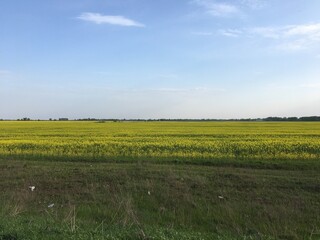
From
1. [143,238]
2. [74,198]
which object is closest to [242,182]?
[74,198]

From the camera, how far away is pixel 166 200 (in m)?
15.0

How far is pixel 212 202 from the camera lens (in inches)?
576

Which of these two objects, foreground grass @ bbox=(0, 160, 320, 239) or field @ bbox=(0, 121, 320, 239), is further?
foreground grass @ bbox=(0, 160, 320, 239)

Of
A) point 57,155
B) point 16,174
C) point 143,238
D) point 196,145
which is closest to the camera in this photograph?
point 143,238

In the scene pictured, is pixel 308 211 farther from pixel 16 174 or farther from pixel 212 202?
pixel 16 174

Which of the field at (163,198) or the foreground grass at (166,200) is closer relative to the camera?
the field at (163,198)

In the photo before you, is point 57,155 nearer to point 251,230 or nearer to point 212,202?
point 212,202

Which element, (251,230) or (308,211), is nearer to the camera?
(251,230)

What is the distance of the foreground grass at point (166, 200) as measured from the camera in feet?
36.0

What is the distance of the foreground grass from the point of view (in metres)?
11.0

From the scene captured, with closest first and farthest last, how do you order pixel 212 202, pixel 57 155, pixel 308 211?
pixel 308 211
pixel 212 202
pixel 57 155

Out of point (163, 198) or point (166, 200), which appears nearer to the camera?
point (166, 200)

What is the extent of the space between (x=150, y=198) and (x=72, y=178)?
4624 mm

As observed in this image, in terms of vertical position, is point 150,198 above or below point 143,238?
below
